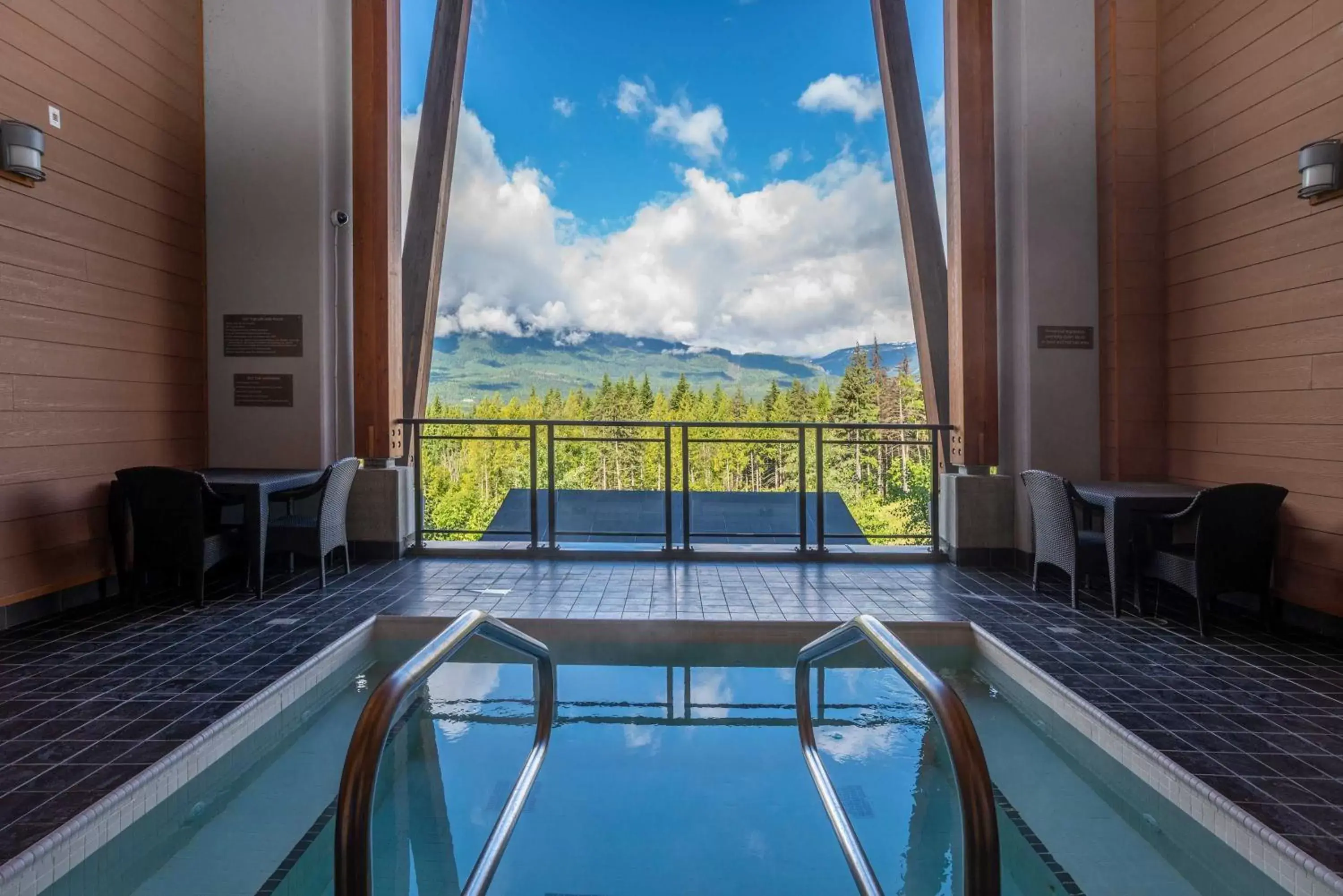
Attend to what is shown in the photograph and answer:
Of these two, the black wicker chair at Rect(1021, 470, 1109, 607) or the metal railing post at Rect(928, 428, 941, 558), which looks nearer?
the black wicker chair at Rect(1021, 470, 1109, 607)

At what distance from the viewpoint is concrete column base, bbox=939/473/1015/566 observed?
4895mm

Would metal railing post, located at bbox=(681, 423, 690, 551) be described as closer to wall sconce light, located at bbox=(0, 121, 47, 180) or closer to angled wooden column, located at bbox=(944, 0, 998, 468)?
angled wooden column, located at bbox=(944, 0, 998, 468)

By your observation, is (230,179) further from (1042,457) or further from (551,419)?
(1042,457)

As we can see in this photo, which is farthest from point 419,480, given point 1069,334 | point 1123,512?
point 1069,334

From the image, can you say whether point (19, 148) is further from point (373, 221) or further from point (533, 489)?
point (533, 489)

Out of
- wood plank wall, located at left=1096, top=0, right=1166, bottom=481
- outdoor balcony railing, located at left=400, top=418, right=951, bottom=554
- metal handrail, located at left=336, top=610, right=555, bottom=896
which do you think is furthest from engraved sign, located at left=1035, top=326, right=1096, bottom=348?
metal handrail, located at left=336, top=610, right=555, bottom=896

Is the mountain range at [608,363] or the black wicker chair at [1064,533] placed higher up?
the mountain range at [608,363]

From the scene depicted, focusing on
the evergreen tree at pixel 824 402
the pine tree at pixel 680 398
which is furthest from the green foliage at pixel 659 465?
the evergreen tree at pixel 824 402

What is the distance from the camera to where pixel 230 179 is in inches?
190

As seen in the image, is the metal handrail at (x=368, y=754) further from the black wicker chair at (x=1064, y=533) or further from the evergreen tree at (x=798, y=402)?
the evergreen tree at (x=798, y=402)

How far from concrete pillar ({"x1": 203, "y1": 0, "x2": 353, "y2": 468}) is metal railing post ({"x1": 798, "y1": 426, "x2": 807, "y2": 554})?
11.1ft

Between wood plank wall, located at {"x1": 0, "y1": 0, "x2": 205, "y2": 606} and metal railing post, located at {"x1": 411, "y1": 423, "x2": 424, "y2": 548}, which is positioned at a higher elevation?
wood plank wall, located at {"x1": 0, "y1": 0, "x2": 205, "y2": 606}

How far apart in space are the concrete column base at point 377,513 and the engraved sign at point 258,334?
101 cm

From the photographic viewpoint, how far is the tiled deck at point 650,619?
6.58ft
